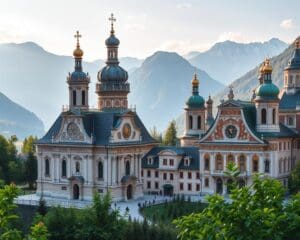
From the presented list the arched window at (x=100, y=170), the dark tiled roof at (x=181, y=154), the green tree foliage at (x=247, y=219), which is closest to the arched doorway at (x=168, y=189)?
the dark tiled roof at (x=181, y=154)

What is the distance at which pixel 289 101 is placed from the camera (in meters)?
77.5

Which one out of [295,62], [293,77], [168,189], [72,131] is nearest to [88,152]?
[72,131]

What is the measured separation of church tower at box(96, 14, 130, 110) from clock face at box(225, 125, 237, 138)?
13502mm

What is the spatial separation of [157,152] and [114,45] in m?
12.9

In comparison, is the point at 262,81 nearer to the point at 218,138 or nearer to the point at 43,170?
the point at 218,138

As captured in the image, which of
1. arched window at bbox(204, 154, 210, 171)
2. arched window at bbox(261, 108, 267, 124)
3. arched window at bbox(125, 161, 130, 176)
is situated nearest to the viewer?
arched window at bbox(261, 108, 267, 124)

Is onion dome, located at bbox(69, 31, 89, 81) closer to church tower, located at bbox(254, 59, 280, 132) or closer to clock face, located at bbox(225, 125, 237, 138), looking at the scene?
clock face, located at bbox(225, 125, 237, 138)

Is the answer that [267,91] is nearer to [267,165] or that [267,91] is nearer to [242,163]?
[267,165]

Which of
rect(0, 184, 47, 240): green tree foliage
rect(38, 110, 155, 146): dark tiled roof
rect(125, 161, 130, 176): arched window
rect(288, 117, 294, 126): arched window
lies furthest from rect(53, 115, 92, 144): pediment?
rect(0, 184, 47, 240): green tree foliage

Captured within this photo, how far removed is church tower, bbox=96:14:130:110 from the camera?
7669 cm

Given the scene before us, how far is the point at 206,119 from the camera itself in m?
83.3

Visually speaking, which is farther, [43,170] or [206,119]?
[206,119]

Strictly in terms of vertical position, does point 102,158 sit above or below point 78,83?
below

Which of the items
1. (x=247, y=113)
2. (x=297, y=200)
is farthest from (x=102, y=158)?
(x=297, y=200)
